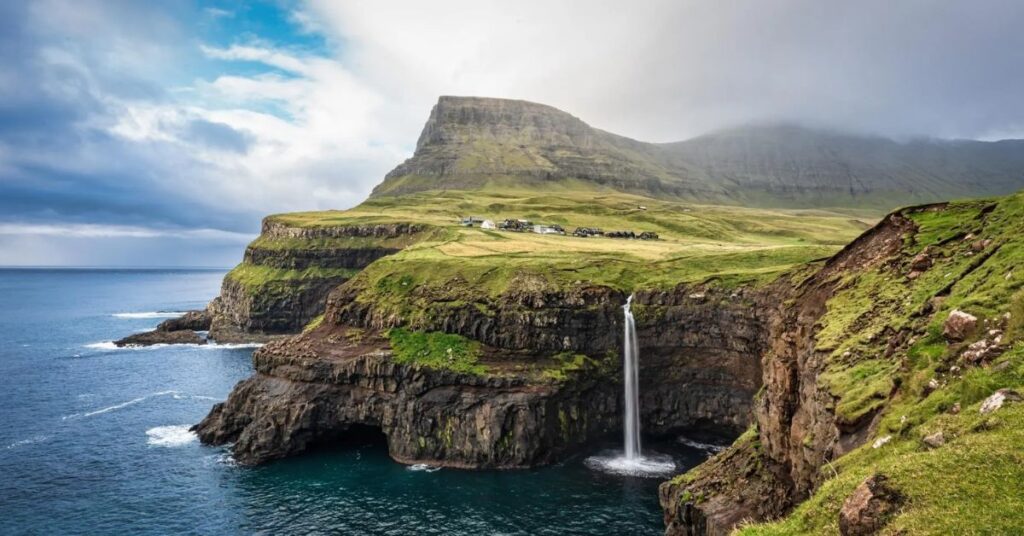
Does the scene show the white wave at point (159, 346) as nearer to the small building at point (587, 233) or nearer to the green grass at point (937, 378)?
the small building at point (587, 233)

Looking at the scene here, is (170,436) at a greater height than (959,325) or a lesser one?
lesser

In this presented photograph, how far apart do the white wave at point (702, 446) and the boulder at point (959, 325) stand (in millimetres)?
55331

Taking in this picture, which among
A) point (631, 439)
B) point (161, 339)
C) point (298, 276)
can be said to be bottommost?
point (631, 439)

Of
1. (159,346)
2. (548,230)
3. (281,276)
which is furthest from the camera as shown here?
(281,276)

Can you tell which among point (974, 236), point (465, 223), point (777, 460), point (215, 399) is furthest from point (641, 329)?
point (465, 223)

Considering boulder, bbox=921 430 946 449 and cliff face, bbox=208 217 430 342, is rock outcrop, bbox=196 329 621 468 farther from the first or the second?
cliff face, bbox=208 217 430 342

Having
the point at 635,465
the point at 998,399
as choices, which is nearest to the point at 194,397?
the point at 635,465

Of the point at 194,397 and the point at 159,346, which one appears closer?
the point at 194,397

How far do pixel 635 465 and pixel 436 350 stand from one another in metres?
30.4

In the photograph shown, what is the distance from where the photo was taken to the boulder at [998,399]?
719 inches

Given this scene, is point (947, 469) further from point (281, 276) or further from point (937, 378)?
point (281, 276)

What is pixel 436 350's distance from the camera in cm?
7931

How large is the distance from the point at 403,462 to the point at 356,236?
106 meters

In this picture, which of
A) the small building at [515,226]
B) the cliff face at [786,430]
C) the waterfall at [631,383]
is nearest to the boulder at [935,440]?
the cliff face at [786,430]
